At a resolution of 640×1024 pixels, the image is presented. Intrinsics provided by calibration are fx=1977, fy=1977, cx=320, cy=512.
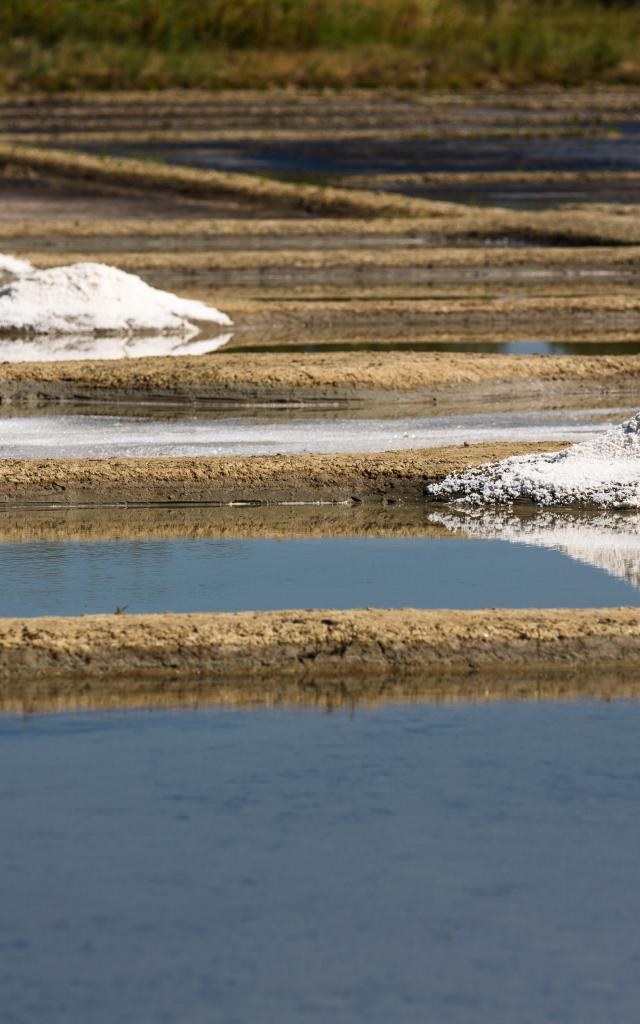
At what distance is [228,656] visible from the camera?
5.79 m

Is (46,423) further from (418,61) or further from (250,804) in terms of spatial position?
(418,61)

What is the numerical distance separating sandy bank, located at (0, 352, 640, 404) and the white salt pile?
176 centimetres

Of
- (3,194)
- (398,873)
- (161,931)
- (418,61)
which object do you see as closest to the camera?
(161,931)

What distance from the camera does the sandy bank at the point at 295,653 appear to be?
18.7 feet

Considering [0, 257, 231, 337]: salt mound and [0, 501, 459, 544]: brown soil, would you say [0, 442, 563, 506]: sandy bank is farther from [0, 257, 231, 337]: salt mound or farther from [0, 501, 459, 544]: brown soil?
[0, 257, 231, 337]: salt mound

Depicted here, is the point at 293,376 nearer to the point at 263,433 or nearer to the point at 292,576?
the point at 263,433

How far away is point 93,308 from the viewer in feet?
44.2

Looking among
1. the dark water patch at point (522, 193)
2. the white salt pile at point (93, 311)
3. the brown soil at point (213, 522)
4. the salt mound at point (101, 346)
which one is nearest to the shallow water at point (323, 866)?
the brown soil at point (213, 522)

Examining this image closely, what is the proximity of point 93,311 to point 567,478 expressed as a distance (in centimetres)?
608

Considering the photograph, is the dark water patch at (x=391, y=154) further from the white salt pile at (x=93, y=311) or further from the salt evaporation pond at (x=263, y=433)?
the salt evaporation pond at (x=263, y=433)

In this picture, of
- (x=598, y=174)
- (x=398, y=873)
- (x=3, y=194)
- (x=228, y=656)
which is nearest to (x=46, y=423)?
(x=228, y=656)

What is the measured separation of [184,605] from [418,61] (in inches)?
1581

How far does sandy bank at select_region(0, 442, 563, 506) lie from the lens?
27.3 ft

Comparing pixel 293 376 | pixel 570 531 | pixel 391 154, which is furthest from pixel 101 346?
pixel 391 154
